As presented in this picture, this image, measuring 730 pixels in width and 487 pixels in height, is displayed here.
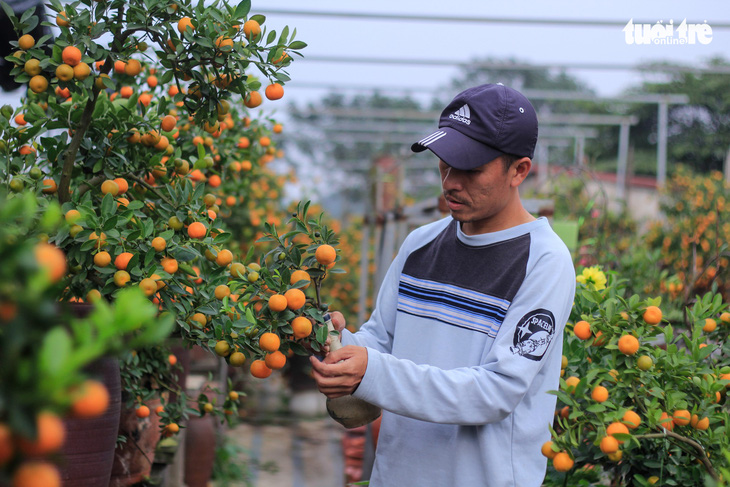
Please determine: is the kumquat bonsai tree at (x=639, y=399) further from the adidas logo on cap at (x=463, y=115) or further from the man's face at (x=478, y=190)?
the adidas logo on cap at (x=463, y=115)

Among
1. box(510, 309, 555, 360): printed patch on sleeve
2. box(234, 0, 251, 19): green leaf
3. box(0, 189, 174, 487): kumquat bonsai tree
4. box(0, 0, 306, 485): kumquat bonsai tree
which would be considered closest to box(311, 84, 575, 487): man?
box(510, 309, 555, 360): printed patch on sleeve

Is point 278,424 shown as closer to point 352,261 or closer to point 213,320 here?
point 352,261

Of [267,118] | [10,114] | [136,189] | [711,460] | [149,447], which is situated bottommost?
[149,447]

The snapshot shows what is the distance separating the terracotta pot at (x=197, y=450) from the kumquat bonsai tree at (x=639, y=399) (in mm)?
2348

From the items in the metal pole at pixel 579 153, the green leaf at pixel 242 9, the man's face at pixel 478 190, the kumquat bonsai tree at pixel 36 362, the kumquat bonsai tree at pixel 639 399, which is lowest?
the kumquat bonsai tree at pixel 639 399

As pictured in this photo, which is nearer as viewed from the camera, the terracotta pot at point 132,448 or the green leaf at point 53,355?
the green leaf at point 53,355

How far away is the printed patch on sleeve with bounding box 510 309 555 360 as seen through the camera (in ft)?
4.56

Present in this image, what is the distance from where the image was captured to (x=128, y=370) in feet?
6.29

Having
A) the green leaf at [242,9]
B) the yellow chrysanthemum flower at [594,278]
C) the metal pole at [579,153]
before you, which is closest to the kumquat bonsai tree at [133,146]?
the green leaf at [242,9]

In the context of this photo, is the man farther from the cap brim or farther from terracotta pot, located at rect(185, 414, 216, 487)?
terracotta pot, located at rect(185, 414, 216, 487)

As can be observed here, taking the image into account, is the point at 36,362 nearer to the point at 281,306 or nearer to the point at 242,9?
the point at 281,306

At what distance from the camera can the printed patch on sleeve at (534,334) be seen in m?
1.39

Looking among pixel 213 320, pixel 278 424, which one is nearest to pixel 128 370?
pixel 213 320

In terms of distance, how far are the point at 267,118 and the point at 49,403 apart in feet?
9.38
